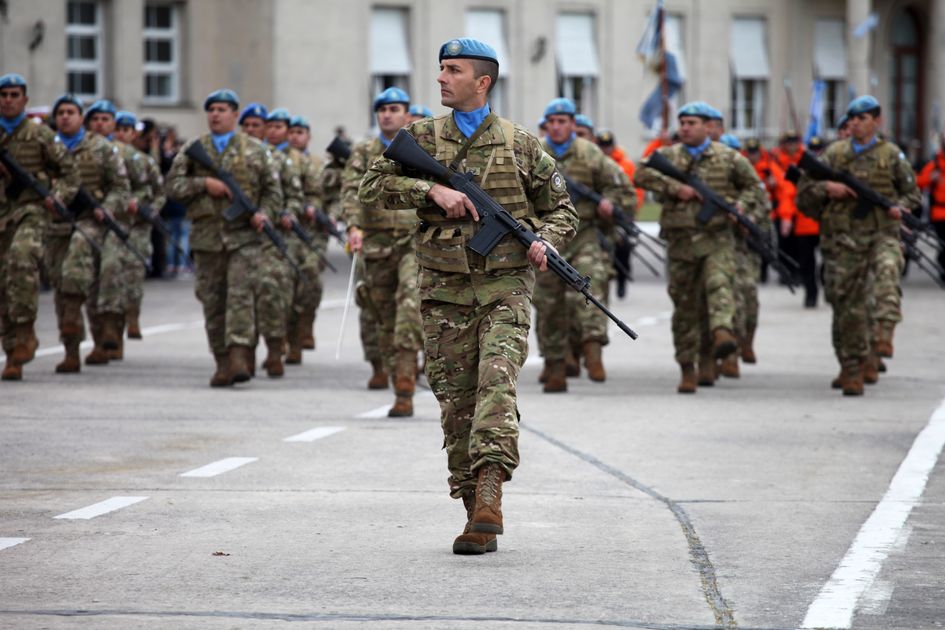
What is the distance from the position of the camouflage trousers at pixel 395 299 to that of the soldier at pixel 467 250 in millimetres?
4394

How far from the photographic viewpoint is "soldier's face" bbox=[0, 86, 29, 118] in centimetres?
1406

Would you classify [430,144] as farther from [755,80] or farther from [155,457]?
[755,80]

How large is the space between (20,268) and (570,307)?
398 centimetres

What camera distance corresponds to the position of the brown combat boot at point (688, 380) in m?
13.9

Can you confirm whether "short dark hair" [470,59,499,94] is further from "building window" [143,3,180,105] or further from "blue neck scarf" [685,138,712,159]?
"building window" [143,3,180,105]

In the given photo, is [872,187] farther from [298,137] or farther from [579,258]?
[298,137]

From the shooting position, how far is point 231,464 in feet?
32.1

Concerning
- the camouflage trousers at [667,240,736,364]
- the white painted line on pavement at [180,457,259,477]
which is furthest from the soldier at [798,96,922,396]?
the white painted line on pavement at [180,457,259,477]

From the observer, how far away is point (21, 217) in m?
14.2

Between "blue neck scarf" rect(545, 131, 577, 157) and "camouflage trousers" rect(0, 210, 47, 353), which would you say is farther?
"blue neck scarf" rect(545, 131, 577, 157)

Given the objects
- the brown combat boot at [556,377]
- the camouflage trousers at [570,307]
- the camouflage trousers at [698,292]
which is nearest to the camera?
the camouflage trousers at [698,292]

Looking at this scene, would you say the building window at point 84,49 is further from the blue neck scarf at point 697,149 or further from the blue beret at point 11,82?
the blue neck scarf at point 697,149

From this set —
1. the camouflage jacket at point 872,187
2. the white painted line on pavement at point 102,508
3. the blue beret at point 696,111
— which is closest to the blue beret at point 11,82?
the blue beret at point 696,111

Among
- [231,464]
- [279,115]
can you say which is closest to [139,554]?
[231,464]
